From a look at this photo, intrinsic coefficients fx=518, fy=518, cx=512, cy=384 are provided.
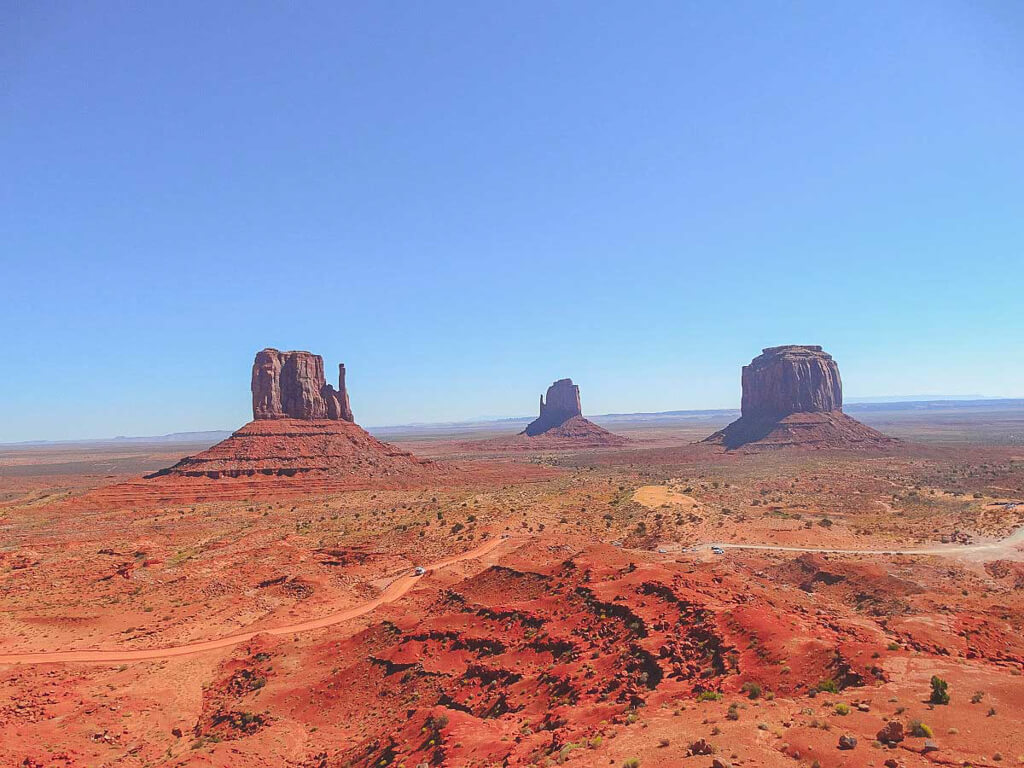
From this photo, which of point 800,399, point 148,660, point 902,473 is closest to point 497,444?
point 800,399

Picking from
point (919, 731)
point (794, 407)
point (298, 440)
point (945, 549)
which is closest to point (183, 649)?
point (919, 731)

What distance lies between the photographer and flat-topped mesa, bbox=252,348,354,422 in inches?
3469

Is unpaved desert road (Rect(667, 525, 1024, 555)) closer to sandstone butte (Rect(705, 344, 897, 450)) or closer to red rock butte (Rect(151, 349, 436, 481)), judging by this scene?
red rock butte (Rect(151, 349, 436, 481))

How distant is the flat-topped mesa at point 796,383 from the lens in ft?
431

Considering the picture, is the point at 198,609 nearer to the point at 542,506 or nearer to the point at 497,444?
the point at 542,506

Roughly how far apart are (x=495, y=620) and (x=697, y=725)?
38.8ft

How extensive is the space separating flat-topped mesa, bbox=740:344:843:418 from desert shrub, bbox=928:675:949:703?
132m

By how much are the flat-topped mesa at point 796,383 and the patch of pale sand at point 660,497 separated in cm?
7950

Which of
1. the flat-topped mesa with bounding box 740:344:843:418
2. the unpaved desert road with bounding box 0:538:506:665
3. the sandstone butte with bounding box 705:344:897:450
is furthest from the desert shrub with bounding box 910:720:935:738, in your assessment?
the flat-topped mesa with bounding box 740:344:843:418

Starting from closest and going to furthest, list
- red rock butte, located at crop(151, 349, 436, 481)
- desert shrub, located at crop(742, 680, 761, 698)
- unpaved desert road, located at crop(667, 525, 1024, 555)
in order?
desert shrub, located at crop(742, 680, 761, 698)
unpaved desert road, located at crop(667, 525, 1024, 555)
red rock butte, located at crop(151, 349, 436, 481)

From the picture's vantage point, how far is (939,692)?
13.0 m

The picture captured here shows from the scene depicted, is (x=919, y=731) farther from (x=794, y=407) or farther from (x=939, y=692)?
(x=794, y=407)

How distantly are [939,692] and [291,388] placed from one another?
92.6 metres

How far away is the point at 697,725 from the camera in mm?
12586
